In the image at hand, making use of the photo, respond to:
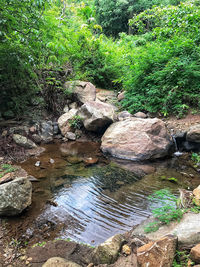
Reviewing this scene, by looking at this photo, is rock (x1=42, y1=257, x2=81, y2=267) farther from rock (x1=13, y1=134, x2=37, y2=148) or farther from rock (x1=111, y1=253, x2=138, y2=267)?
rock (x1=13, y1=134, x2=37, y2=148)

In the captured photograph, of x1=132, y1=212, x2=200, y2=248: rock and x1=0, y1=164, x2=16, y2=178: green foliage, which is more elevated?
x1=132, y1=212, x2=200, y2=248: rock

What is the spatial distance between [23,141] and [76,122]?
7.32 ft

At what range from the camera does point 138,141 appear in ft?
18.5

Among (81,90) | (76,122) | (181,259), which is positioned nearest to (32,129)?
(76,122)

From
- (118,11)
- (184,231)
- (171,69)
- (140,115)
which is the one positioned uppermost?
(118,11)

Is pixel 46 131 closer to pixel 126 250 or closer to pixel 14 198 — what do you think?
pixel 14 198

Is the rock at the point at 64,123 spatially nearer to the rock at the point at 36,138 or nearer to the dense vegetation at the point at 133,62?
the rock at the point at 36,138

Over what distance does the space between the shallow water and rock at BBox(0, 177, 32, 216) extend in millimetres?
158

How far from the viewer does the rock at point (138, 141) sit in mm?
5492

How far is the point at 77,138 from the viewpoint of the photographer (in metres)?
7.19

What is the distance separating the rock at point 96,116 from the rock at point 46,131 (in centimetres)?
131

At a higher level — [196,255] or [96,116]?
[196,255]

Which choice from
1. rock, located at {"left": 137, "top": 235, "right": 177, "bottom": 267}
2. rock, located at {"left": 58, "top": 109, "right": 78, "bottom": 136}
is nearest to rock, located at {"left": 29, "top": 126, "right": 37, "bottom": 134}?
rock, located at {"left": 58, "top": 109, "right": 78, "bottom": 136}

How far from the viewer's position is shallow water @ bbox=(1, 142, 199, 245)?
105 inches
